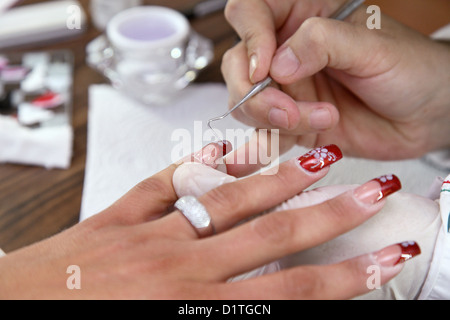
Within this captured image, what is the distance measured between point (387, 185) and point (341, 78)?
0.77 ft

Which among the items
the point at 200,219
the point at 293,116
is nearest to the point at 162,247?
the point at 200,219

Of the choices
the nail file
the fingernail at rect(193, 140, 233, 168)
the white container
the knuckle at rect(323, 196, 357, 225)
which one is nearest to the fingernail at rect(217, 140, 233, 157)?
the fingernail at rect(193, 140, 233, 168)

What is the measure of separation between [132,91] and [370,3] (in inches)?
13.6

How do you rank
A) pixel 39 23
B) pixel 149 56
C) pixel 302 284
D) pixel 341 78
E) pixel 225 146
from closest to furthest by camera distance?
pixel 302 284 → pixel 225 146 → pixel 341 78 → pixel 149 56 → pixel 39 23

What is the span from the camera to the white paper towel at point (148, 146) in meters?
0.48

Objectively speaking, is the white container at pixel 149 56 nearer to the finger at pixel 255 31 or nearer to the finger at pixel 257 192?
the finger at pixel 255 31

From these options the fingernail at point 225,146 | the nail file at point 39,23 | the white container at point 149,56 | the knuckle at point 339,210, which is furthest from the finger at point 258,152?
the nail file at point 39,23

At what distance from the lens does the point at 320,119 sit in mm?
531

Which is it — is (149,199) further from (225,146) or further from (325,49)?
(325,49)

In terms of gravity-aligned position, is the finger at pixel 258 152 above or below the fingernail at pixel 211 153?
below

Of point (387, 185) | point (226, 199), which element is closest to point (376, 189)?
point (387, 185)

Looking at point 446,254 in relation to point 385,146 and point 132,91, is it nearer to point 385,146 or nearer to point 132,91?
point 385,146

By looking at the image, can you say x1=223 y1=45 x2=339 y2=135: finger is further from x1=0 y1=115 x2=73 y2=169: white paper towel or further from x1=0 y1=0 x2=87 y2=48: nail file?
x1=0 y1=0 x2=87 y2=48: nail file

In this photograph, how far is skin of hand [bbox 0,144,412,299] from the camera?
342 mm
